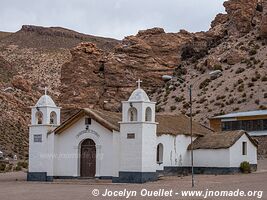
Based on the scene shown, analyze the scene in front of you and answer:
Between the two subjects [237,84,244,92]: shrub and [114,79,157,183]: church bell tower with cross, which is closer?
[114,79,157,183]: church bell tower with cross

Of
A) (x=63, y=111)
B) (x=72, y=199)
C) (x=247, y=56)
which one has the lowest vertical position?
(x=72, y=199)

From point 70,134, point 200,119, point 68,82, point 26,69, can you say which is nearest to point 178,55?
point 68,82

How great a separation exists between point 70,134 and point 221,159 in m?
9.45

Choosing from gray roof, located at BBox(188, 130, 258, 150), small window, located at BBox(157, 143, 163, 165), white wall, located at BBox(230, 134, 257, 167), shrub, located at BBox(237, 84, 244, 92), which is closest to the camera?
small window, located at BBox(157, 143, 163, 165)

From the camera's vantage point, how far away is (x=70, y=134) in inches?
1558

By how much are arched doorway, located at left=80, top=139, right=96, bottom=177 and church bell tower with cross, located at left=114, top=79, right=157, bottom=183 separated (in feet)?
7.92

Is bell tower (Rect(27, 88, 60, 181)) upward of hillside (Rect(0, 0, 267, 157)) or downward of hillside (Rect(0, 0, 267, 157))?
downward

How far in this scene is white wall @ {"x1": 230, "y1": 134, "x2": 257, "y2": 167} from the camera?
40281 millimetres

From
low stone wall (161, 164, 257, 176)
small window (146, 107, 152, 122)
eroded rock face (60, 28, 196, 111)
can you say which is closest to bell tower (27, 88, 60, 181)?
small window (146, 107, 152, 122)

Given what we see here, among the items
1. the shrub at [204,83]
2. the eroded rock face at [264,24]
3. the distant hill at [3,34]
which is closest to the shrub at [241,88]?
the shrub at [204,83]

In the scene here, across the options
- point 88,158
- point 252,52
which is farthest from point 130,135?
point 252,52

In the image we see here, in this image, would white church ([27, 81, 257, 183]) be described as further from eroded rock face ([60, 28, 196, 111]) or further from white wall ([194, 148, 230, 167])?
eroded rock face ([60, 28, 196, 111])

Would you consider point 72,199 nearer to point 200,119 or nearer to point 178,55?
point 200,119

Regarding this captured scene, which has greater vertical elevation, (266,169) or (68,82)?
(68,82)
